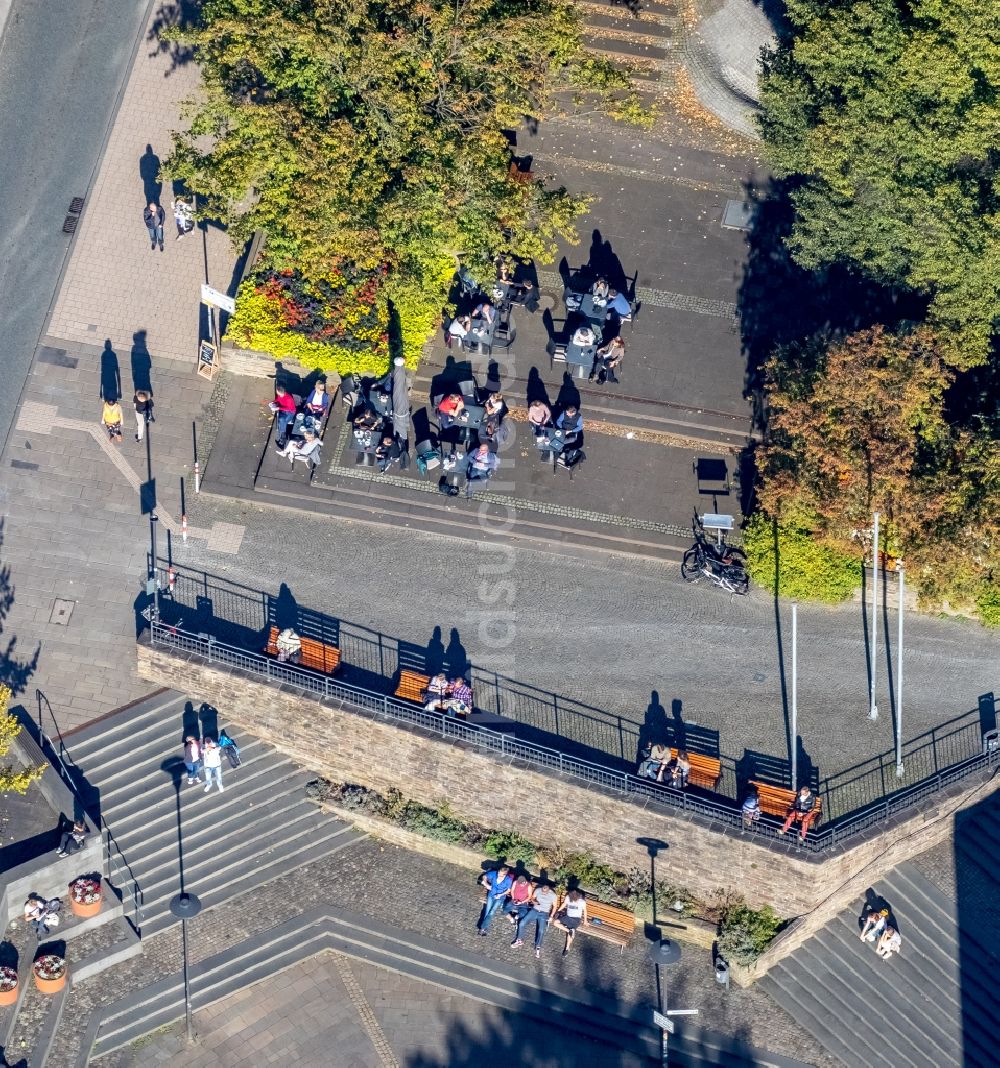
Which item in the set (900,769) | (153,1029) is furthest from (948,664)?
(153,1029)

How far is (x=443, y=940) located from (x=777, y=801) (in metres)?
10.2

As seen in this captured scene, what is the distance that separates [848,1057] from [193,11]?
37.4 meters

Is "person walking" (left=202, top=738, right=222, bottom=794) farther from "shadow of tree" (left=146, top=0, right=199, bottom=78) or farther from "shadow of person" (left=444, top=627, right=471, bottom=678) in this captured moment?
"shadow of tree" (left=146, top=0, right=199, bottom=78)

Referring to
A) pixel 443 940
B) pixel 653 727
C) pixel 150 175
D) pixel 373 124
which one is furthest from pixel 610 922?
pixel 150 175

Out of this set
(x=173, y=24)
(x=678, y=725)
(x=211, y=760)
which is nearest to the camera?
(x=678, y=725)

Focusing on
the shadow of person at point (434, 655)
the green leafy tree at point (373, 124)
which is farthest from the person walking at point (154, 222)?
the shadow of person at point (434, 655)

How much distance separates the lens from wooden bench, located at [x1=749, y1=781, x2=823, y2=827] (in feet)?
158

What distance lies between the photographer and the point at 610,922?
164ft

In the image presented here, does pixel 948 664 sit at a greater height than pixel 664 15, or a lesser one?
lesser

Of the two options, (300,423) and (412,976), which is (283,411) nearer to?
(300,423)

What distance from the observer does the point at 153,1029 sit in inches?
1917

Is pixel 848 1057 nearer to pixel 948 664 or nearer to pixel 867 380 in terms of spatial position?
pixel 948 664

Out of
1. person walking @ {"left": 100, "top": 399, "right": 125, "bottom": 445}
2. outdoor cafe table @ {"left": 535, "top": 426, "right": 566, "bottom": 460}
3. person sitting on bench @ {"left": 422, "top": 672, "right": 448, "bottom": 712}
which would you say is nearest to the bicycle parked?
outdoor cafe table @ {"left": 535, "top": 426, "right": 566, "bottom": 460}

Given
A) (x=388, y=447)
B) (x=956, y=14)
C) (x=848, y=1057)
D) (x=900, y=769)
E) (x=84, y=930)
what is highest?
(x=956, y=14)
